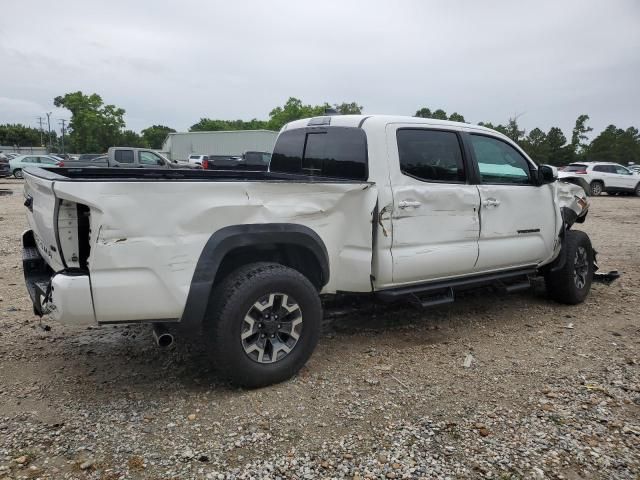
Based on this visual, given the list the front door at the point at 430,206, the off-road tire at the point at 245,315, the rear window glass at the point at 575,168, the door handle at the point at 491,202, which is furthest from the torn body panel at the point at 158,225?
the rear window glass at the point at 575,168

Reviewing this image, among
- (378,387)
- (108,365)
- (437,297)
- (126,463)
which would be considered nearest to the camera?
(126,463)

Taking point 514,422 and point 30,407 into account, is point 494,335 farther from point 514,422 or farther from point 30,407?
point 30,407

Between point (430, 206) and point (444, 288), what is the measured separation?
74 centimetres

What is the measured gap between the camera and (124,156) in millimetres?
19734

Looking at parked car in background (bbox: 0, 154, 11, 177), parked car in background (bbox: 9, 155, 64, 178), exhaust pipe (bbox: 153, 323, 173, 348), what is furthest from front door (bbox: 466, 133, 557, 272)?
parked car in background (bbox: 0, 154, 11, 177)

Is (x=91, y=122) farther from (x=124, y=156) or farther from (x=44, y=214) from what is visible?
(x=44, y=214)

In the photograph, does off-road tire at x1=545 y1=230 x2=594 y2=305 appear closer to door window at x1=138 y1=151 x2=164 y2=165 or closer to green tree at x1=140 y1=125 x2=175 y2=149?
door window at x1=138 y1=151 x2=164 y2=165

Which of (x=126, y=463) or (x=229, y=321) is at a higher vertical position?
(x=229, y=321)

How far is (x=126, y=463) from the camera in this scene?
253 cm

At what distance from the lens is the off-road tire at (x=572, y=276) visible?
5.22 metres

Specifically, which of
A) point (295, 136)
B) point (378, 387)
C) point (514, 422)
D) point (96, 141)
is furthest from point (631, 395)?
point (96, 141)

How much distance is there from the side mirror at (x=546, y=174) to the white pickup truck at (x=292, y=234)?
0.02 metres

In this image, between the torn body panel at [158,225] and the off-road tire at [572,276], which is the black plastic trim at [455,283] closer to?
the off-road tire at [572,276]

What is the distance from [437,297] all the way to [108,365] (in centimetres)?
265
